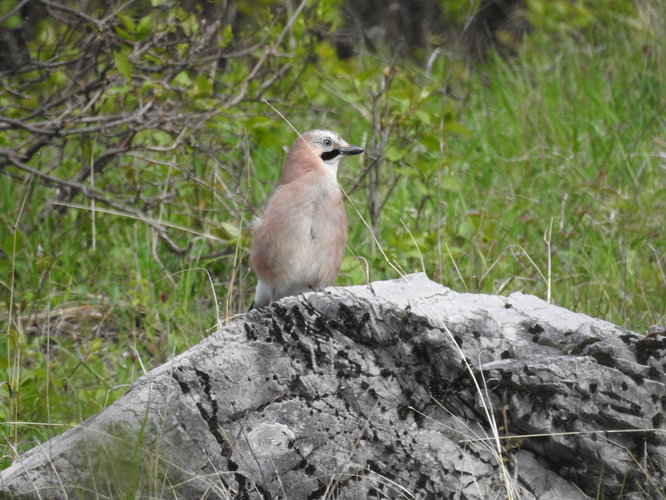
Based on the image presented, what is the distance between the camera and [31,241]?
594 centimetres

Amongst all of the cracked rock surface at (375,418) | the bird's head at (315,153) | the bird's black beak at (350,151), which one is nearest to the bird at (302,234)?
the bird's head at (315,153)

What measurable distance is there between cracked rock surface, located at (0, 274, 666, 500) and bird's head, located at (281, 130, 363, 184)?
5.12 feet

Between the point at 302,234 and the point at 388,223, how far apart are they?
1.96m

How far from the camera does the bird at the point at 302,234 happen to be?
14.6ft

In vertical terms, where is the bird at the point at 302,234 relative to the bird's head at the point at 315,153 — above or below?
below

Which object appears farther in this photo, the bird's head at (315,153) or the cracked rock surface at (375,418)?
the bird's head at (315,153)

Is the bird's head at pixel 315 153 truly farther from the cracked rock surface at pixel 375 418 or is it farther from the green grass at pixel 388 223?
the cracked rock surface at pixel 375 418

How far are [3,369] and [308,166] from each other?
67.9 inches

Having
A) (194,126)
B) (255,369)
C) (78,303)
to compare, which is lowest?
(78,303)

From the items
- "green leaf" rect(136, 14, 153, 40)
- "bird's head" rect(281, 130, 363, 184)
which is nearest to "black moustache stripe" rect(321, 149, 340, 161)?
"bird's head" rect(281, 130, 363, 184)

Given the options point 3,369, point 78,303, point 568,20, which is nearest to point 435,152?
point 78,303

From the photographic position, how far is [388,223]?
20.8 ft

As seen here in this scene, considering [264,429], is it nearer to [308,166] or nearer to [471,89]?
[308,166]

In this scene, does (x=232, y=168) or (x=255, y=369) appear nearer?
(x=255, y=369)
